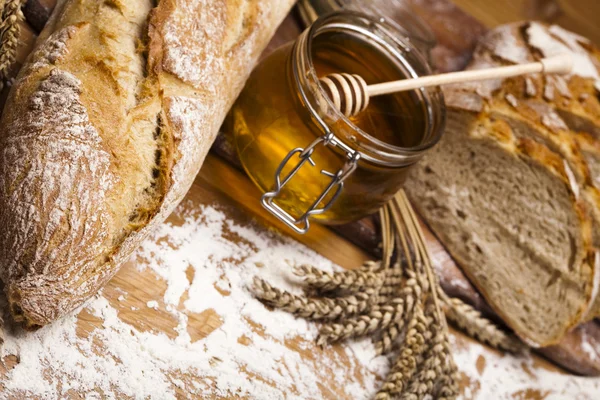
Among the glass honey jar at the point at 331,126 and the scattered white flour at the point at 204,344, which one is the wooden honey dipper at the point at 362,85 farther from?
the scattered white flour at the point at 204,344

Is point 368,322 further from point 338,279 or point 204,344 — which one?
point 204,344

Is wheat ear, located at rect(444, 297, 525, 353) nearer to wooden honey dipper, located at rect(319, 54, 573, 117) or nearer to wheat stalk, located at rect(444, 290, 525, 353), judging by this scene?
wheat stalk, located at rect(444, 290, 525, 353)

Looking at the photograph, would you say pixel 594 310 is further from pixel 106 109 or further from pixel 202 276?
pixel 106 109

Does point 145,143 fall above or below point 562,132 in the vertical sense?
below

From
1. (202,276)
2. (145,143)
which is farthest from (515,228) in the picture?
(145,143)

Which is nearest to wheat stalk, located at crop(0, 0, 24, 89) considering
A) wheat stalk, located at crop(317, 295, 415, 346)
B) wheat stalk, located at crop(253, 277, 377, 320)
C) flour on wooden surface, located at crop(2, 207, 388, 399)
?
flour on wooden surface, located at crop(2, 207, 388, 399)

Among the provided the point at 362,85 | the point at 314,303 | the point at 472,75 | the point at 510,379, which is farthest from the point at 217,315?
the point at 510,379

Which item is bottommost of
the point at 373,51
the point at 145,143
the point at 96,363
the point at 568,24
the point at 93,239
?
the point at 96,363
